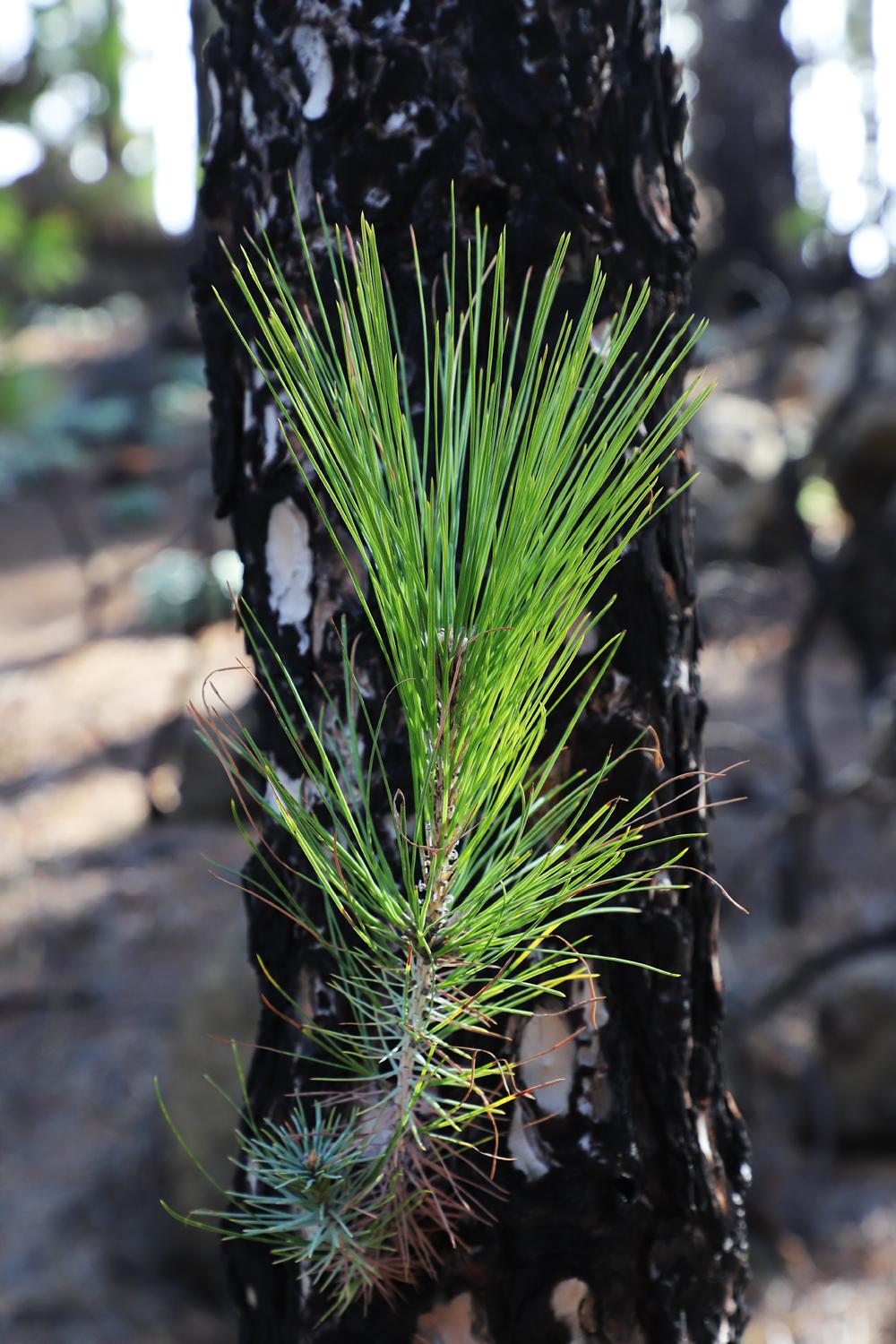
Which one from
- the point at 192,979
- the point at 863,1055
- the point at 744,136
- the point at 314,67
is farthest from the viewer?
the point at 744,136

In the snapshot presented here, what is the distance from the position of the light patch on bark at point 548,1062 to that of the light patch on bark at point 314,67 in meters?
1.00

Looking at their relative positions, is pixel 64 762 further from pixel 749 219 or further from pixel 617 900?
pixel 749 219

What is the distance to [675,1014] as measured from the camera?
1.29 m

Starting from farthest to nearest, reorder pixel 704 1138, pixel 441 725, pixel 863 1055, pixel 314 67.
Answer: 1. pixel 863 1055
2. pixel 704 1138
3. pixel 314 67
4. pixel 441 725

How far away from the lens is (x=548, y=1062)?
1.24 m

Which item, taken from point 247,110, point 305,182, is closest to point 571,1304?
point 305,182

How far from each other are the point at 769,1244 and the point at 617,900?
2561 millimetres

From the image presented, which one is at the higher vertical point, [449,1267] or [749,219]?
[749,219]

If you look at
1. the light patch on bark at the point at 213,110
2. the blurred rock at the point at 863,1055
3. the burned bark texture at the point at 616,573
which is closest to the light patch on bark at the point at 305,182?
the burned bark texture at the point at 616,573

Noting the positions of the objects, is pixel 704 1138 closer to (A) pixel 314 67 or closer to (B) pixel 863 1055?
(A) pixel 314 67

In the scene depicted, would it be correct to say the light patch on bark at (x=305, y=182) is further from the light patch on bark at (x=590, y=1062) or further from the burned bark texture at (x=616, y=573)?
the light patch on bark at (x=590, y=1062)

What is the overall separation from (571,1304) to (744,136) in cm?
1389

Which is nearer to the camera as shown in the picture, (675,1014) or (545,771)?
(545,771)

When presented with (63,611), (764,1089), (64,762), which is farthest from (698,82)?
(764,1089)
